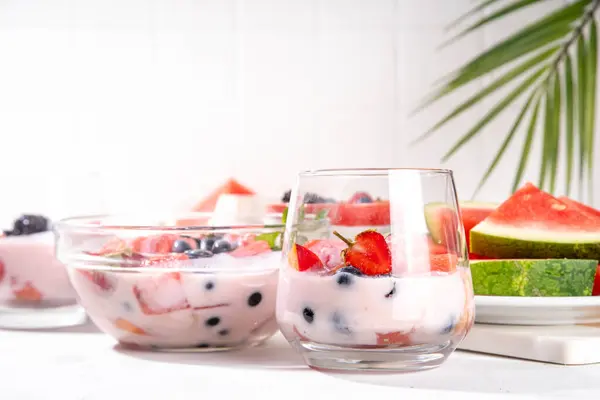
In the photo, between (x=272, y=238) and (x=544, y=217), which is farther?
(x=544, y=217)

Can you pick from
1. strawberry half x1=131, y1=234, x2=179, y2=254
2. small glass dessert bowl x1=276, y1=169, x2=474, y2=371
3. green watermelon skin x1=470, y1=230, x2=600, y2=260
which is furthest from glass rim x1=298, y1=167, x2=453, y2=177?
green watermelon skin x1=470, y1=230, x2=600, y2=260

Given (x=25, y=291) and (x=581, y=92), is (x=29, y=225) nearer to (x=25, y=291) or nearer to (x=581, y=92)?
(x=25, y=291)

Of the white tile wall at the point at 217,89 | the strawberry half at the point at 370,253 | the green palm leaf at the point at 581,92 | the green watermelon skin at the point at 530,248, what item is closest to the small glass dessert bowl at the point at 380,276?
the strawberry half at the point at 370,253

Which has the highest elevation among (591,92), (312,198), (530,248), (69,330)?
(591,92)

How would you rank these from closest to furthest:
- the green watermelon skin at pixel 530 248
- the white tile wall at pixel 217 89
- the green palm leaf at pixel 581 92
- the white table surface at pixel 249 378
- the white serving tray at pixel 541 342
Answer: the white table surface at pixel 249 378
the white serving tray at pixel 541 342
the green watermelon skin at pixel 530 248
the green palm leaf at pixel 581 92
the white tile wall at pixel 217 89

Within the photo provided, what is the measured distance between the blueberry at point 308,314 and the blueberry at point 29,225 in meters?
0.61

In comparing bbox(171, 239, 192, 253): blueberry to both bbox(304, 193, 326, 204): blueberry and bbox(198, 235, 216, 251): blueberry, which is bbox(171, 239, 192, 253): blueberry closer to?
bbox(198, 235, 216, 251): blueberry

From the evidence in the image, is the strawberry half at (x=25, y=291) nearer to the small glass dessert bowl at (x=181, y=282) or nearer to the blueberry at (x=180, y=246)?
the small glass dessert bowl at (x=181, y=282)

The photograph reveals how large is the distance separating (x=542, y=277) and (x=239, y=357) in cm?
42

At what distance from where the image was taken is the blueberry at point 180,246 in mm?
966

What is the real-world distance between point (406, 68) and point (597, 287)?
56.4 inches

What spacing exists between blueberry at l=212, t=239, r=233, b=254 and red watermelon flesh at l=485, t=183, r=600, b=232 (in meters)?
A: 0.48

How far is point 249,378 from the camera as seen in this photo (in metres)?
0.86

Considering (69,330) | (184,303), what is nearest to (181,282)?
(184,303)
